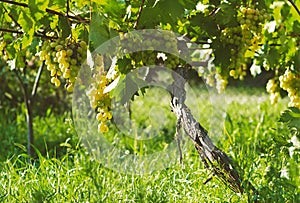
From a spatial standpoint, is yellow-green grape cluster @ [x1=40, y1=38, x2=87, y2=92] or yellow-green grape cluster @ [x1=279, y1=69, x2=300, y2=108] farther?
yellow-green grape cluster @ [x1=279, y1=69, x2=300, y2=108]

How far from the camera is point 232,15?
2234 millimetres

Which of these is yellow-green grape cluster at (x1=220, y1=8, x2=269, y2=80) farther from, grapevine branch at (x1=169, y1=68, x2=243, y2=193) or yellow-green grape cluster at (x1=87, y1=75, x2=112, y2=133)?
yellow-green grape cluster at (x1=87, y1=75, x2=112, y2=133)

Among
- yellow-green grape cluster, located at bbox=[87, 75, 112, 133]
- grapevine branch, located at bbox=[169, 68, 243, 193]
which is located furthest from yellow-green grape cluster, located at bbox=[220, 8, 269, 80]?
yellow-green grape cluster, located at bbox=[87, 75, 112, 133]

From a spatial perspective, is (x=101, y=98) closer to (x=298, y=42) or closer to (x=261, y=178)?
(x=261, y=178)

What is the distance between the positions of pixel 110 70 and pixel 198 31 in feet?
1.92

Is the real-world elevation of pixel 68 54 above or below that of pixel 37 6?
below

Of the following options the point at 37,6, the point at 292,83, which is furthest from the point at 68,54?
the point at 292,83

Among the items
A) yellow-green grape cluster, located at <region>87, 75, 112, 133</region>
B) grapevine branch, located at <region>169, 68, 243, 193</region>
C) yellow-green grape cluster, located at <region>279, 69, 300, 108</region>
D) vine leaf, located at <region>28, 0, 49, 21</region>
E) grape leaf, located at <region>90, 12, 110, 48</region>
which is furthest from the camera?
yellow-green grape cluster, located at <region>279, 69, 300, 108</region>

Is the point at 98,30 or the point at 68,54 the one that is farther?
the point at 68,54

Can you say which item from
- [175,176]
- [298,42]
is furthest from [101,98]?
[298,42]

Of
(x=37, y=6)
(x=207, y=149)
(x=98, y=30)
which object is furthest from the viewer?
(x=207, y=149)

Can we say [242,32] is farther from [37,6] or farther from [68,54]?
[37,6]

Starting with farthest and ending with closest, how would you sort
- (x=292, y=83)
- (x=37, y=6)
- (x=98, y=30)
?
(x=292, y=83)
(x=37, y=6)
(x=98, y=30)

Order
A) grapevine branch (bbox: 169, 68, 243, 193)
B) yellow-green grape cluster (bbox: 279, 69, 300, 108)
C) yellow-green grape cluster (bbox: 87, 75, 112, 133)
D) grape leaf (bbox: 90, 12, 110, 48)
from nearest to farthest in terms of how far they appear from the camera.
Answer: grape leaf (bbox: 90, 12, 110, 48) → yellow-green grape cluster (bbox: 87, 75, 112, 133) → grapevine branch (bbox: 169, 68, 243, 193) → yellow-green grape cluster (bbox: 279, 69, 300, 108)
